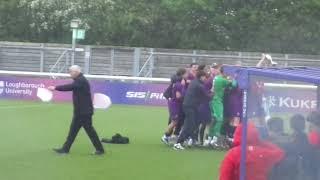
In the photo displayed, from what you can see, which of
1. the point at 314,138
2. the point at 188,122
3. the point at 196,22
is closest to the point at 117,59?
the point at 196,22

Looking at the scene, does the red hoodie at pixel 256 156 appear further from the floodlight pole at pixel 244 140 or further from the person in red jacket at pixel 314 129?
the person in red jacket at pixel 314 129

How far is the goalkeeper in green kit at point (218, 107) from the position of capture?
49.2 ft

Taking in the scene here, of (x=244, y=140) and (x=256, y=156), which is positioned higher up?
(x=244, y=140)

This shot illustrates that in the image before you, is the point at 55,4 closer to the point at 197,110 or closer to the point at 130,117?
the point at 130,117

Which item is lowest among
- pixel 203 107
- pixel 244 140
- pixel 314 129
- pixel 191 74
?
pixel 203 107

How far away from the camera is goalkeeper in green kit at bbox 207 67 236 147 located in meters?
15.0

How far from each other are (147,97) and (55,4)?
75.7ft

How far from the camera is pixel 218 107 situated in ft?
50.1

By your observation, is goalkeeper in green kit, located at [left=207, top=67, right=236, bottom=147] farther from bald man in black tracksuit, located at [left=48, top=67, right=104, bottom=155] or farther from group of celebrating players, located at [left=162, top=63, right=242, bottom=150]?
bald man in black tracksuit, located at [left=48, top=67, right=104, bottom=155]

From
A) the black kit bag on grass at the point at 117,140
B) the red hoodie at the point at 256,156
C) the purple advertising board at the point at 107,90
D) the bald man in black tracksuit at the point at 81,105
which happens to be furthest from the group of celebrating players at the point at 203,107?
the purple advertising board at the point at 107,90

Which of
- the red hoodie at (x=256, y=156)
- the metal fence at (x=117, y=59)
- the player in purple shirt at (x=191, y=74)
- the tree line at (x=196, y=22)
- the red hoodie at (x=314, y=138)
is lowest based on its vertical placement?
the red hoodie at (x=256, y=156)

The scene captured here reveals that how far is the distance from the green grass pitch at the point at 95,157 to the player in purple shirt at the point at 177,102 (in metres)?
0.53

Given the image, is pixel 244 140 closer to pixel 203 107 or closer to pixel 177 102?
pixel 203 107

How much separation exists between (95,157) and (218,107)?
323 centimetres
